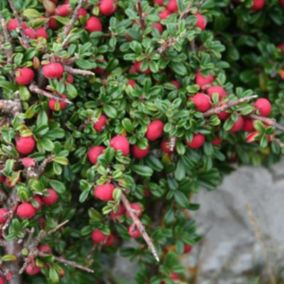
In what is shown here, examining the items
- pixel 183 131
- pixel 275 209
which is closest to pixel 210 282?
pixel 275 209

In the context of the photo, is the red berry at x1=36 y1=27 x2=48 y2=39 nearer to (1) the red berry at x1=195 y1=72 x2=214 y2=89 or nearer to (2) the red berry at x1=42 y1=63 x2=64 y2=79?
A: (2) the red berry at x1=42 y1=63 x2=64 y2=79

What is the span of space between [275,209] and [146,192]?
1013 millimetres

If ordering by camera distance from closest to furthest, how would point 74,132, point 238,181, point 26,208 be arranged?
point 26,208 → point 74,132 → point 238,181

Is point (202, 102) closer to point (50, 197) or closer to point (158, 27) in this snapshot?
point (158, 27)

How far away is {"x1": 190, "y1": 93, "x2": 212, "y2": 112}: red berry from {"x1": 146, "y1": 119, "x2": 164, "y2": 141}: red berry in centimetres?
11

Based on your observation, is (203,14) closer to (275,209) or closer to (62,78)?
(62,78)

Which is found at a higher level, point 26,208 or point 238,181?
point 26,208

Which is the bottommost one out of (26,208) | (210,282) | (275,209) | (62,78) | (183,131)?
(210,282)

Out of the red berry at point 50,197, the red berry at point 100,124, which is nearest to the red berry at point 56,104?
the red berry at point 100,124

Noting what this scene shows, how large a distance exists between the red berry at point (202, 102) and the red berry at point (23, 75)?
435mm

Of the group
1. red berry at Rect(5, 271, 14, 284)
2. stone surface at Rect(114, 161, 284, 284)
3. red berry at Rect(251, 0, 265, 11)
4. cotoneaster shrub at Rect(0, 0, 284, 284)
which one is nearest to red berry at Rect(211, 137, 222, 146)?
cotoneaster shrub at Rect(0, 0, 284, 284)

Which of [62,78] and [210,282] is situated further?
[210,282]

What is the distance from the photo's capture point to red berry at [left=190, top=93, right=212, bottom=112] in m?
1.69

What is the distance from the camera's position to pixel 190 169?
5.97ft
